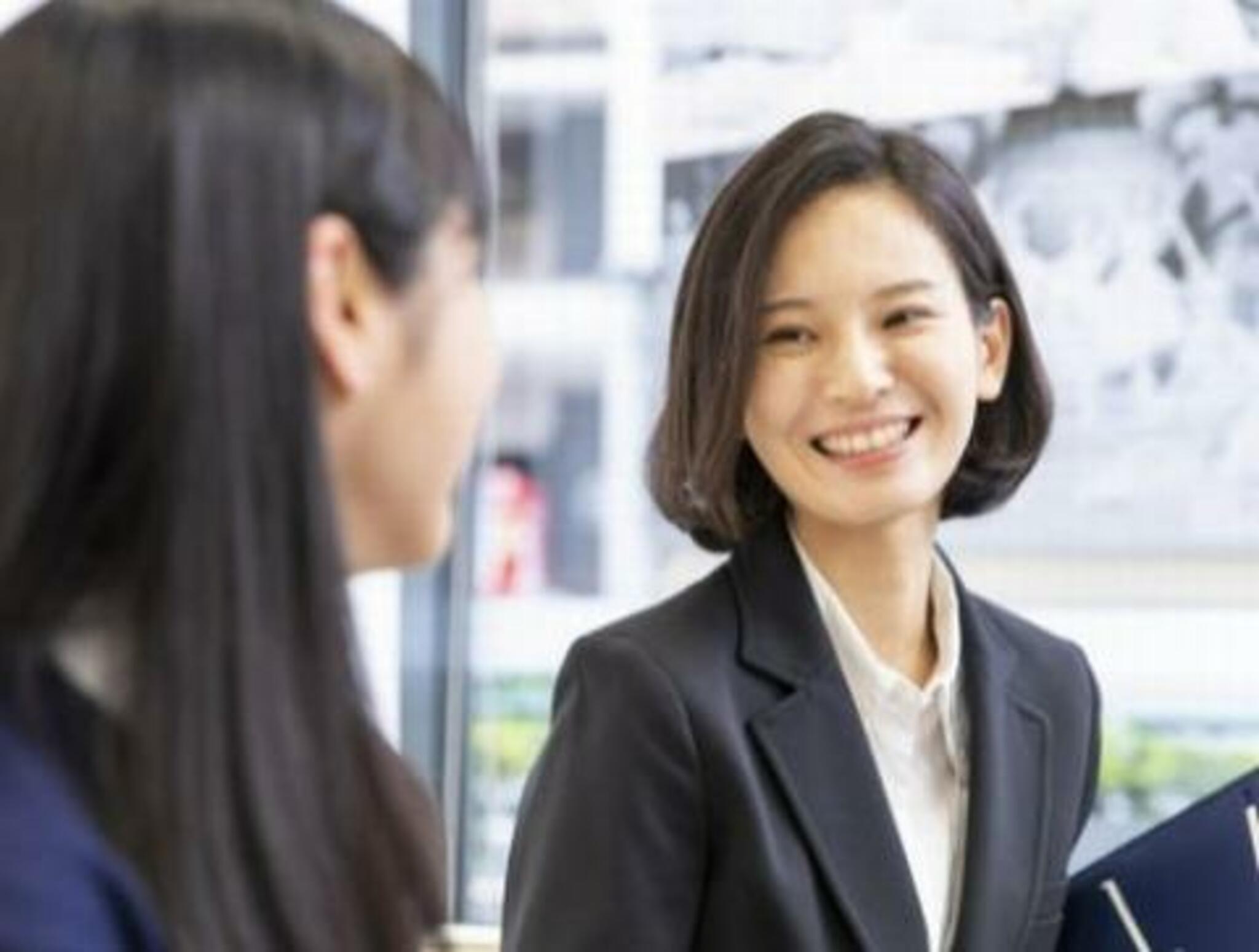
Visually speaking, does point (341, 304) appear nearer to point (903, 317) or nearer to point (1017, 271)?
point (903, 317)

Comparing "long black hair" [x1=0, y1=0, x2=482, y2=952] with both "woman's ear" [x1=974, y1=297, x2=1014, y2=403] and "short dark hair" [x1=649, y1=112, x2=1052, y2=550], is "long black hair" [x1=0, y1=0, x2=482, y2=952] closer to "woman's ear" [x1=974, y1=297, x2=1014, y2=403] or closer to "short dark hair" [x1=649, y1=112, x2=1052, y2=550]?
"short dark hair" [x1=649, y1=112, x2=1052, y2=550]

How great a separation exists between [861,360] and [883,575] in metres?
0.18

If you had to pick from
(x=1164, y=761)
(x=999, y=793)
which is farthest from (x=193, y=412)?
(x=1164, y=761)

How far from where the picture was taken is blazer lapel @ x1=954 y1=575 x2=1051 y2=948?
1.47 m

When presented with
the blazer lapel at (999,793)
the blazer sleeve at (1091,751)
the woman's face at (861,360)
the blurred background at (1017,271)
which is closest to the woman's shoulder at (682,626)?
the woman's face at (861,360)

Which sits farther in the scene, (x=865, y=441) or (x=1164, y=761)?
(x=1164, y=761)

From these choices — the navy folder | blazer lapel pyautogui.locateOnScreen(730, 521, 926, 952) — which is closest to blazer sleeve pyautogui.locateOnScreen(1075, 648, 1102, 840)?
the navy folder

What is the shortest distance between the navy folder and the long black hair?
0.82m

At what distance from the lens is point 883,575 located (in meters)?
1.52

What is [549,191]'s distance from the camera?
221 cm

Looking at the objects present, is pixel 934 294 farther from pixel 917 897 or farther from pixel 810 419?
pixel 917 897

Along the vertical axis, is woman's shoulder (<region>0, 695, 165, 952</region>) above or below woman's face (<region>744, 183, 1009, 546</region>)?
below

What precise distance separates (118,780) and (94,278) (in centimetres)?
18

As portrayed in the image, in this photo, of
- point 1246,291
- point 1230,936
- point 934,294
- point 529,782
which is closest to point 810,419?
point 934,294
